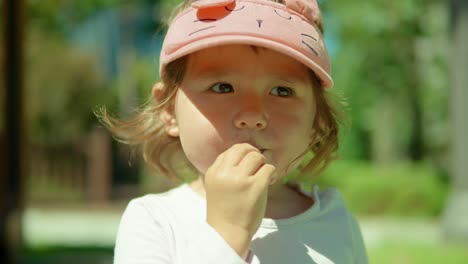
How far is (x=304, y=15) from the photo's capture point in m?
1.74

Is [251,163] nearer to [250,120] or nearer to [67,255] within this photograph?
[250,120]

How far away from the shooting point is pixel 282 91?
5.48 ft

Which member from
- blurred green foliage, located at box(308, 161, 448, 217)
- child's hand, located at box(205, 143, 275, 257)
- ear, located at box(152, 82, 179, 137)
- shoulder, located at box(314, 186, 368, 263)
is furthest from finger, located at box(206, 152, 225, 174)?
blurred green foliage, located at box(308, 161, 448, 217)

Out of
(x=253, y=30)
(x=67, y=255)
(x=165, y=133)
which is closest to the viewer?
(x=253, y=30)

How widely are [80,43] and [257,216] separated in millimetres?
20883

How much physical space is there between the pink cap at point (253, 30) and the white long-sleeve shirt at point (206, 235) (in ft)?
1.02

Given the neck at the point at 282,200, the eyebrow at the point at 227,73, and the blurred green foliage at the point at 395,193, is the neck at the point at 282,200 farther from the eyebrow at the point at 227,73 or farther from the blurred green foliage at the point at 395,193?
the blurred green foliage at the point at 395,193

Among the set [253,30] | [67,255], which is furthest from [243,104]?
[67,255]

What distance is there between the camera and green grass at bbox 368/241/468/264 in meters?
5.58

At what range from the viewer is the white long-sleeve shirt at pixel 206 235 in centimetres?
162

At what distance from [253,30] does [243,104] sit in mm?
143

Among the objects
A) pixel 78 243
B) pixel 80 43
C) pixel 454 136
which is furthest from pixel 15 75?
pixel 80 43

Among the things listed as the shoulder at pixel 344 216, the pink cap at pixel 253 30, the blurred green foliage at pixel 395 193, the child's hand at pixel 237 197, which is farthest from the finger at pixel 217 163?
the blurred green foliage at pixel 395 193

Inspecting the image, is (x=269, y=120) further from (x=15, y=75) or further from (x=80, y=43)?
(x=80, y=43)
